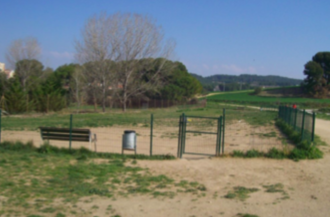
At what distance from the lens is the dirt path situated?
659cm

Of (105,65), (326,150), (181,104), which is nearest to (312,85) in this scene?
(181,104)

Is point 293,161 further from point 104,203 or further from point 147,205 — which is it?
point 104,203

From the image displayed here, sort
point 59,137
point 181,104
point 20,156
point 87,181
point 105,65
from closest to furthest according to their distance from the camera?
point 87,181, point 20,156, point 59,137, point 105,65, point 181,104

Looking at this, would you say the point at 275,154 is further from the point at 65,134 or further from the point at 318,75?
the point at 318,75

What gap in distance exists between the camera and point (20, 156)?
420 inches

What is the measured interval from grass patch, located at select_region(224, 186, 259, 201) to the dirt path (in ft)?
0.34

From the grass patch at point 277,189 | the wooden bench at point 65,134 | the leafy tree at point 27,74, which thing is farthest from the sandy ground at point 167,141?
the leafy tree at point 27,74

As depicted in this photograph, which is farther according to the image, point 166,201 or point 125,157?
point 125,157

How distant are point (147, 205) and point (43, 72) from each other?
169 ft

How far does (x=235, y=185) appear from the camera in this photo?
8289 mm

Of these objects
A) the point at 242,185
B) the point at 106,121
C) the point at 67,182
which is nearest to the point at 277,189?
the point at 242,185

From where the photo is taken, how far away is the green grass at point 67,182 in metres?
6.76

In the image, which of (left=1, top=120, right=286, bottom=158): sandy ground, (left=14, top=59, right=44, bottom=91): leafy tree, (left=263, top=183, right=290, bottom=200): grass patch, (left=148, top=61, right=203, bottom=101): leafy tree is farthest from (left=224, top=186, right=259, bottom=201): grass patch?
(left=148, top=61, right=203, bottom=101): leafy tree

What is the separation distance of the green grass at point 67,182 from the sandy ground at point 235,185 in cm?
40
